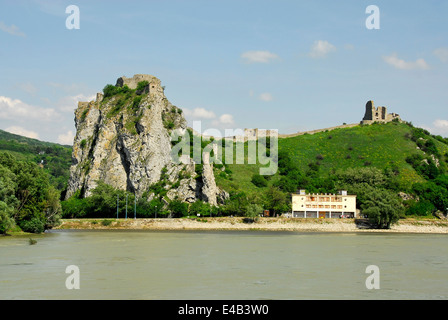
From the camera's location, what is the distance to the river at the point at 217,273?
78.0 feet

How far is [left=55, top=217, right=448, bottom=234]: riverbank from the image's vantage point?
86750mm

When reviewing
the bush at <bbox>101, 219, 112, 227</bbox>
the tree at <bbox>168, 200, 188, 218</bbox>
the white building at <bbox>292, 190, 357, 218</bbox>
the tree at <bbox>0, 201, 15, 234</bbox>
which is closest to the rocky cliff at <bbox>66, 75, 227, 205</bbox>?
the tree at <bbox>168, 200, 188, 218</bbox>

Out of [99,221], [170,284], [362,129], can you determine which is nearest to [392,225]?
[99,221]

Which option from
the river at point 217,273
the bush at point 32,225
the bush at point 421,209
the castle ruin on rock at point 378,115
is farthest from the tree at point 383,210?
the castle ruin on rock at point 378,115

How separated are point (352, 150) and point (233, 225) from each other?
187ft

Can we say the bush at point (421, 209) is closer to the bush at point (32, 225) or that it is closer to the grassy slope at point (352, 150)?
the grassy slope at point (352, 150)

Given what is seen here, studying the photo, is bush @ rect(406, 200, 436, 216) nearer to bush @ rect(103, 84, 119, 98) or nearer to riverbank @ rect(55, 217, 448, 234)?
riverbank @ rect(55, 217, 448, 234)

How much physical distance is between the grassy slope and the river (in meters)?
67.7

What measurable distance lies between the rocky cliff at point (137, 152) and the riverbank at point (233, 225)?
8961mm

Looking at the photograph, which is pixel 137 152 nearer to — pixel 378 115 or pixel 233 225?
pixel 233 225

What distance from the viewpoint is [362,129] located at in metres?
146

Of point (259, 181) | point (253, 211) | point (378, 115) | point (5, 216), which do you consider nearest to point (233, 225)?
point (253, 211)

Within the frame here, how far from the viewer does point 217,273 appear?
30.2 m
